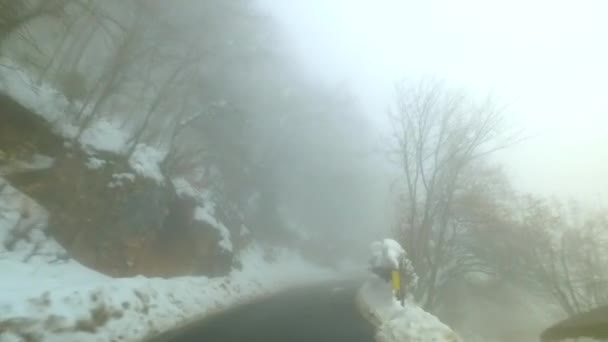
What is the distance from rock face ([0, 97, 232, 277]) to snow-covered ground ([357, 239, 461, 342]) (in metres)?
7.80

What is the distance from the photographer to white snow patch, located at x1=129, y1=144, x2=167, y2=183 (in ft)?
50.7

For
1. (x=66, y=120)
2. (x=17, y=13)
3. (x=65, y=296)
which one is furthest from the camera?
(x=66, y=120)

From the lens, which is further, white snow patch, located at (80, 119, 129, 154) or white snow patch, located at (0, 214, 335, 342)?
white snow patch, located at (80, 119, 129, 154)

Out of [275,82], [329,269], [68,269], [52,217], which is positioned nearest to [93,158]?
[52,217]

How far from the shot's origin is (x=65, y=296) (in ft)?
29.6

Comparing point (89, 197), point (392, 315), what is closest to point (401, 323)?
point (392, 315)

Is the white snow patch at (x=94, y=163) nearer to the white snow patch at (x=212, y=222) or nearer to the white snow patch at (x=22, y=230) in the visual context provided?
the white snow patch at (x=22, y=230)

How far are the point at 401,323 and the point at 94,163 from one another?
36.3ft

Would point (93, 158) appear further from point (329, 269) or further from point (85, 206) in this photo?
point (329, 269)

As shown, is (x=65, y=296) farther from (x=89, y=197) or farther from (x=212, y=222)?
(x=212, y=222)

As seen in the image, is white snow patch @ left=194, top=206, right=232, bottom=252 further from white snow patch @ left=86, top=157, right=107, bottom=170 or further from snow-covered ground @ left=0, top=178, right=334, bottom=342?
white snow patch @ left=86, top=157, right=107, bottom=170

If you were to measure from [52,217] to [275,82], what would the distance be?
89.7 ft

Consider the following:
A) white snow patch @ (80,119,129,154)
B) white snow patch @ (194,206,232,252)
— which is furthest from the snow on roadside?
white snow patch @ (80,119,129,154)

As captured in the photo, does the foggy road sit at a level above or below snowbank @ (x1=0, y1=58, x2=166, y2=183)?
below
